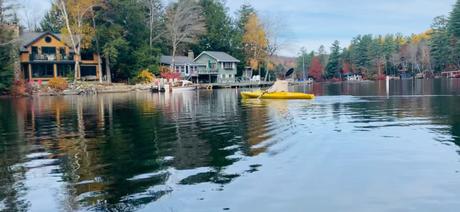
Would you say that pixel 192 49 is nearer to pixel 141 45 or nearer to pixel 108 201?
pixel 141 45

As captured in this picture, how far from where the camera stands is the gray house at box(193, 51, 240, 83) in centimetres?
8550

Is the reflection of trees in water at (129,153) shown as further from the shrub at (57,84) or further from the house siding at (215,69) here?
the house siding at (215,69)

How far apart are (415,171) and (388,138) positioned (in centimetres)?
490

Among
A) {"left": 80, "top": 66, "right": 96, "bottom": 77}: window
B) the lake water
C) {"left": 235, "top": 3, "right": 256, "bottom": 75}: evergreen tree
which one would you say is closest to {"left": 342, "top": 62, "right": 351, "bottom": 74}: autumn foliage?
{"left": 235, "top": 3, "right": 256, "bottom": 75}: evergreen tree

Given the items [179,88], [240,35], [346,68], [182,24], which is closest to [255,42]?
[240,35]

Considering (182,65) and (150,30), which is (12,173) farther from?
(182,65)

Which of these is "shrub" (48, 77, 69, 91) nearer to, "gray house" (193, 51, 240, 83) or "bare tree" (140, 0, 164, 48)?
"bare tree" (140, 0, 164, 48)

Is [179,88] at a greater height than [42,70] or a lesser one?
lesser

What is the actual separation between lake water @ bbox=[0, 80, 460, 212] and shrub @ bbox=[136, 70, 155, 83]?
50.4m

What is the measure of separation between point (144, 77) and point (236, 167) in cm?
6058

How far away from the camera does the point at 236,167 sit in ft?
36.4

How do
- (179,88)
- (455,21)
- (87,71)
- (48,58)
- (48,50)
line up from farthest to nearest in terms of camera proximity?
(455,21) → (87,71) → (179,88) → (48,50) → (48,58)

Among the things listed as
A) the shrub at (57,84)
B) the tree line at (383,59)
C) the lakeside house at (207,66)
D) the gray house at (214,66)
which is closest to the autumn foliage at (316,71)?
the tree line at (383,59)

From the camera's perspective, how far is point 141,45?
72.3 meters
